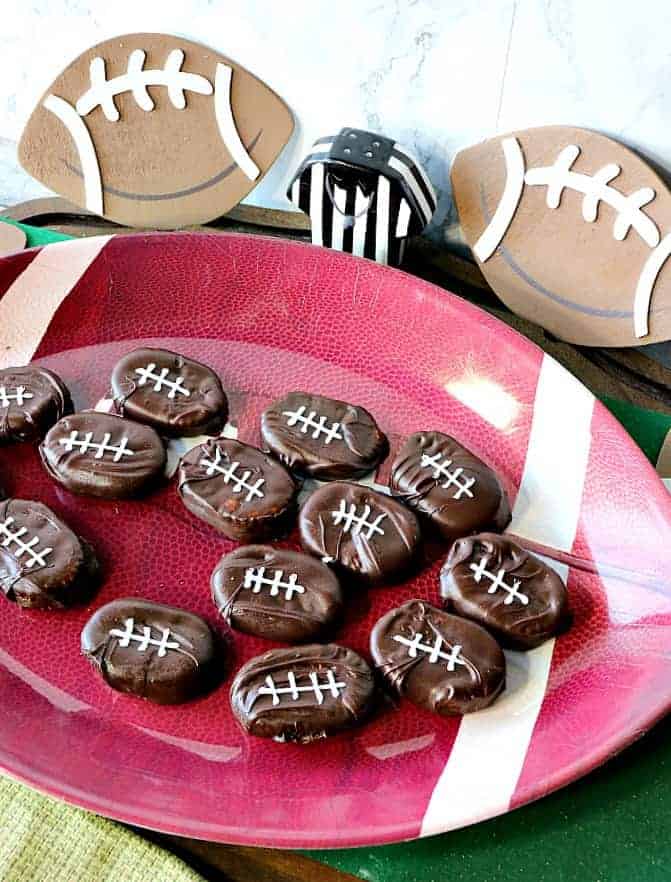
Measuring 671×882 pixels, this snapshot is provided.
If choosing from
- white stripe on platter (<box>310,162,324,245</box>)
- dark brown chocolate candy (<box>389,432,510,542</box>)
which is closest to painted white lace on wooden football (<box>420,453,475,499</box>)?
dark brown chocolate candy (<box>389,432,510,542</box>)

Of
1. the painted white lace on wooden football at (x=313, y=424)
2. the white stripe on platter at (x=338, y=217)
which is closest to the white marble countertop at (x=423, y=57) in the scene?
the white stripe on platter at (x=338, y=217)

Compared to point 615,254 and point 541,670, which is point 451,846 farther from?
point 615,254

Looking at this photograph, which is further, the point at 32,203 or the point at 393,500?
the point at 32,203

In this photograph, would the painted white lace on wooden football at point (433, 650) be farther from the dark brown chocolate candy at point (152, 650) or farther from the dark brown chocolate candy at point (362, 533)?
the dark brown chocolate candy at point (152, 650)

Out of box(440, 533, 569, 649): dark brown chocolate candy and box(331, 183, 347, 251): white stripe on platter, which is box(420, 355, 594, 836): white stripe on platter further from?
box(331, 183, 347, 251): white stripe on platter

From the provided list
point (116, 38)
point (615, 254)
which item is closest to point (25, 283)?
point (116, 38)

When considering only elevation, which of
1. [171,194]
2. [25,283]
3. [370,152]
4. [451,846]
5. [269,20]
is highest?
[269,20]

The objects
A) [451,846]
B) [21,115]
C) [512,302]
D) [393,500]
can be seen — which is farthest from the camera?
[21,115]
